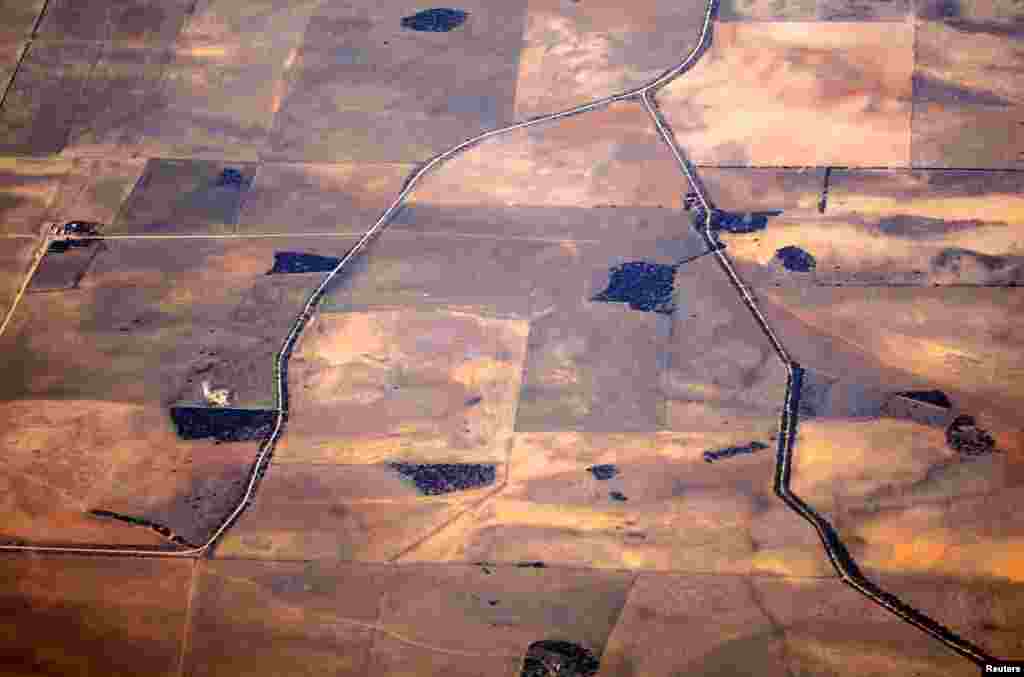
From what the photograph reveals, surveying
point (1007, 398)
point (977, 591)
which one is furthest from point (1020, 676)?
point (1007, 398)

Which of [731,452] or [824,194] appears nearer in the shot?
[731,452]

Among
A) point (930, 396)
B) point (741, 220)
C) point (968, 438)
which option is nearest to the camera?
point (968, 438)

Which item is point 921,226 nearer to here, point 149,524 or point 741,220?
point 741,220

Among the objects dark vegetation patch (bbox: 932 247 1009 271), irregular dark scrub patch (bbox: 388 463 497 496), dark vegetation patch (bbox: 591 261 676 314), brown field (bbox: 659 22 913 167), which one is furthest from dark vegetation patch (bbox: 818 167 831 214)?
irregular dark scrub patch (bbox: 388 463 497 496)

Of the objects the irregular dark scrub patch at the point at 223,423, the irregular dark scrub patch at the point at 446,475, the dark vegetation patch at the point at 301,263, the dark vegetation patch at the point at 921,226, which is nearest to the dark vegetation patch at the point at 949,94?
the dark vegetation patch at the point at 921,226

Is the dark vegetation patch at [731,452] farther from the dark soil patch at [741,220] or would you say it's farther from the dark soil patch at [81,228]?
the dark soil patch at [81,228]

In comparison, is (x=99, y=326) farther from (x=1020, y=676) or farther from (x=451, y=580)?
(x=1020, y=676)

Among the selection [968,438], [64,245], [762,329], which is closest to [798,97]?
[762,329]
